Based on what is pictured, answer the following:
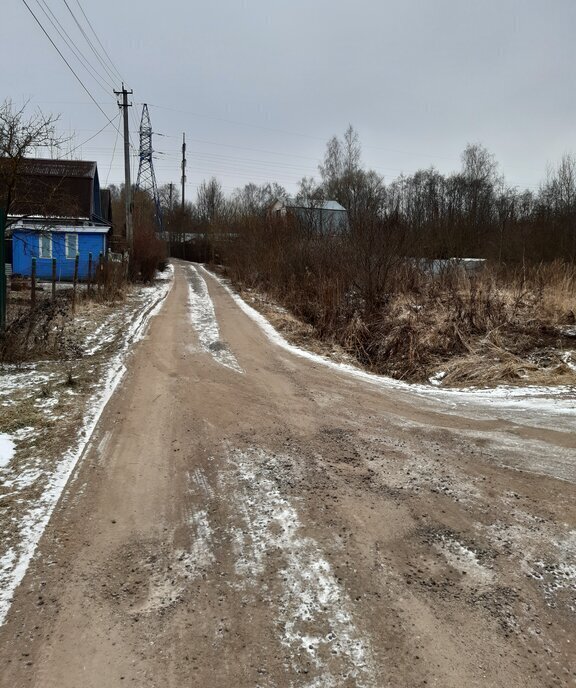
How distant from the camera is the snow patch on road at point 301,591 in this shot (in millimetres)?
2262

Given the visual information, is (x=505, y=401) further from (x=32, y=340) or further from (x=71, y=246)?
(x=71, y=246)

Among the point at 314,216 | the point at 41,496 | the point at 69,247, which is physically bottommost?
the point at 41,496

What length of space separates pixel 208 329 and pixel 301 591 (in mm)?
10152

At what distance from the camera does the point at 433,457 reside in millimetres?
4652

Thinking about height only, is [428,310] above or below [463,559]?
above

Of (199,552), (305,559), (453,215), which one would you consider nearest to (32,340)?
(199,552)

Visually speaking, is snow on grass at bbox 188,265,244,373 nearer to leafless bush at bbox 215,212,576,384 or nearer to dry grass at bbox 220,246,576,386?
dry grass at bbox 220,246,576,386

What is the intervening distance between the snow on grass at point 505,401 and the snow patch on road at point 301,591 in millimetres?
3291

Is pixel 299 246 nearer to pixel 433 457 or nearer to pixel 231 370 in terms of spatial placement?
pixel 231 370

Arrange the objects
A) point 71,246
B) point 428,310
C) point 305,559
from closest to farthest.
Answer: point 305,559 < point 428,310 < point 71,246

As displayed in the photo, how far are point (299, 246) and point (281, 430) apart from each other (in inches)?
544

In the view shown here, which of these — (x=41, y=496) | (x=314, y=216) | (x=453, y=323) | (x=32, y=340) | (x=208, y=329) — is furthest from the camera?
(x=314, y=216)

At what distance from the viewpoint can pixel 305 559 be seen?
9.93 ft

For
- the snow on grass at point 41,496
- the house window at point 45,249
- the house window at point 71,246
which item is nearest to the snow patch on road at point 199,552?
the snow on grass at point 41,496
